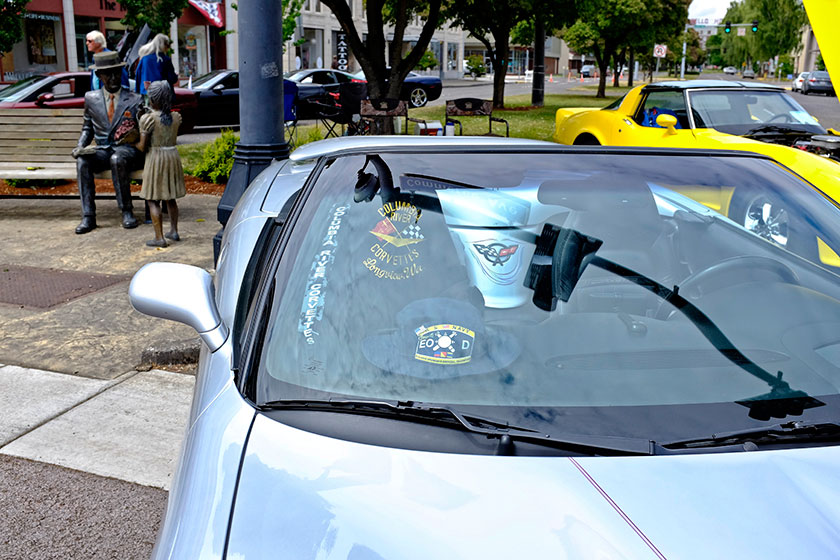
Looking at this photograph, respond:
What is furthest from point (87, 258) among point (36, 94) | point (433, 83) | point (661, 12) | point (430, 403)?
point (661, 12)

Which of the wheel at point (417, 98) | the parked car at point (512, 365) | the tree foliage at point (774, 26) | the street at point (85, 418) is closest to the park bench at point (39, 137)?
the street at point (85, 418)

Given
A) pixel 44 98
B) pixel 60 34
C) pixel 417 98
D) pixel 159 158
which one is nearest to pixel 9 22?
pixel 44 98

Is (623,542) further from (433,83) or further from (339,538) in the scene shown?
(433,83)

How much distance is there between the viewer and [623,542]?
1.42 m

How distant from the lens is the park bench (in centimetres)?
930

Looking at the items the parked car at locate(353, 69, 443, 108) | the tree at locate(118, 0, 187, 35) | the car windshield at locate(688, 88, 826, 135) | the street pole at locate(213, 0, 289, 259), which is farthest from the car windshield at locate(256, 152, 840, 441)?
the parked car at locate(353, 69, 443, 108)

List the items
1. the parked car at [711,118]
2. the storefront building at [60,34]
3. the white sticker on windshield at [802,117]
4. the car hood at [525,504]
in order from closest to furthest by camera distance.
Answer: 1. the car hood at [525,504]
2. the parked car at [711,118]
3. the white sticker on windshield at [802,117]
4. the storefront building at [60,34]

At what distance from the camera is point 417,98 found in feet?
90.1

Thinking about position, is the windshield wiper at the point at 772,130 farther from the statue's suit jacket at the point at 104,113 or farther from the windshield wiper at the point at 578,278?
the windshield wiper at the point at 578,278

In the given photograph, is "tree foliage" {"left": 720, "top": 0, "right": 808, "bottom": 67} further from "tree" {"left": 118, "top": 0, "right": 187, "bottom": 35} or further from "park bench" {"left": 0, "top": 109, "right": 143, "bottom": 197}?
"park bench" {"left": 0, "top": 109, "right": 143, "bottom": 197}

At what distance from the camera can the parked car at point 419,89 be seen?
27.3 metres

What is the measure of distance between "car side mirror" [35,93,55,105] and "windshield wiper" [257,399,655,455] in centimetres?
1347

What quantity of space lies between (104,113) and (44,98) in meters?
6.60

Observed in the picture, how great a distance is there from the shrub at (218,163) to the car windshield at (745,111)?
20.3 feet
